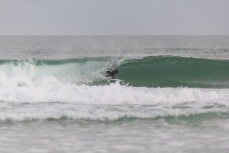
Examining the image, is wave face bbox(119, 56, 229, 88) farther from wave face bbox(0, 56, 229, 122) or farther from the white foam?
the white foam

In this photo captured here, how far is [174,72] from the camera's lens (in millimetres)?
22688

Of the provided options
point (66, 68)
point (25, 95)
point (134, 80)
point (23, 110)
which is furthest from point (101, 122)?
point (66, 68)

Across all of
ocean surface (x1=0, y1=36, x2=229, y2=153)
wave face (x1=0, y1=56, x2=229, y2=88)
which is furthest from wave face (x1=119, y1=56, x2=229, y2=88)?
ocean surface (x1=0, y1=36, x2=229, y2=153)

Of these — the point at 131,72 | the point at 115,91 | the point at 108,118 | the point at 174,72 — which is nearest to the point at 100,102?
the point at 115,91

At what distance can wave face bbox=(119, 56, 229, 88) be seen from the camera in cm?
2062

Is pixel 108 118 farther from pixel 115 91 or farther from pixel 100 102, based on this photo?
pixel 115 91

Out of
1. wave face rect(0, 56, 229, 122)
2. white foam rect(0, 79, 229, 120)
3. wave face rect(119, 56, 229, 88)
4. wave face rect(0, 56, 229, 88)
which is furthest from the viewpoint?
wave face rect(119, 56, 229, 88)

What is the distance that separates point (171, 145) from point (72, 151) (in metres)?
1.90

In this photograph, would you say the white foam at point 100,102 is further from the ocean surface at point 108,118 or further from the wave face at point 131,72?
the wave face at point 131,72

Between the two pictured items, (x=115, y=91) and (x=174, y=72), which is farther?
(x=174, y=72)

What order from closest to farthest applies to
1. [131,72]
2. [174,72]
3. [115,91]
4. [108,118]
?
[108,118], [115,91], [174,72], [131,72]

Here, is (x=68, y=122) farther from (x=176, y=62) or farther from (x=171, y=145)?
(x=176, y=62)

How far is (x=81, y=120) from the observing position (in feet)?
35.0

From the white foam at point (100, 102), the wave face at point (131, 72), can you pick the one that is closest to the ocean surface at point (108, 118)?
the white foam at point (100, 102)
